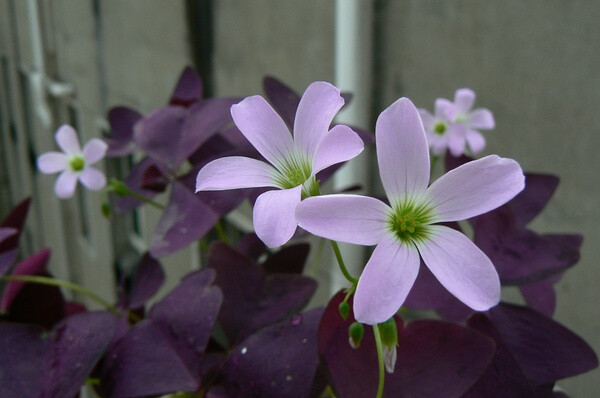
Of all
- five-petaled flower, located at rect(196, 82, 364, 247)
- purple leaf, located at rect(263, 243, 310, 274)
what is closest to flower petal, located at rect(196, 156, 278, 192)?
five-petaled flower, located at rect(196, 82, 364, 247)

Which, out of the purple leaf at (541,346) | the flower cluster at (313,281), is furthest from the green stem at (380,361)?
the purple leaf at (541,346)

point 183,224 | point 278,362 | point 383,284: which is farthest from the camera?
point 183,224

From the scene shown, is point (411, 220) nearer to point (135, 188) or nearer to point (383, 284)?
point (383, 284)

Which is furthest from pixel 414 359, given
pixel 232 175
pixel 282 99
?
pixel 282 99

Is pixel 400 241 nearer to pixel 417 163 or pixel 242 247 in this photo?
pixel 417 163

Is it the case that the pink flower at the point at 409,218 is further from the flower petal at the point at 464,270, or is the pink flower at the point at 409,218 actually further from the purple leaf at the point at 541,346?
the purple leaf at the point at 541,346

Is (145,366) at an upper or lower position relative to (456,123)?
lower

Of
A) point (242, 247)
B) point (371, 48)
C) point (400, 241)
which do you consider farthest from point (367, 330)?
point (371, 48)
